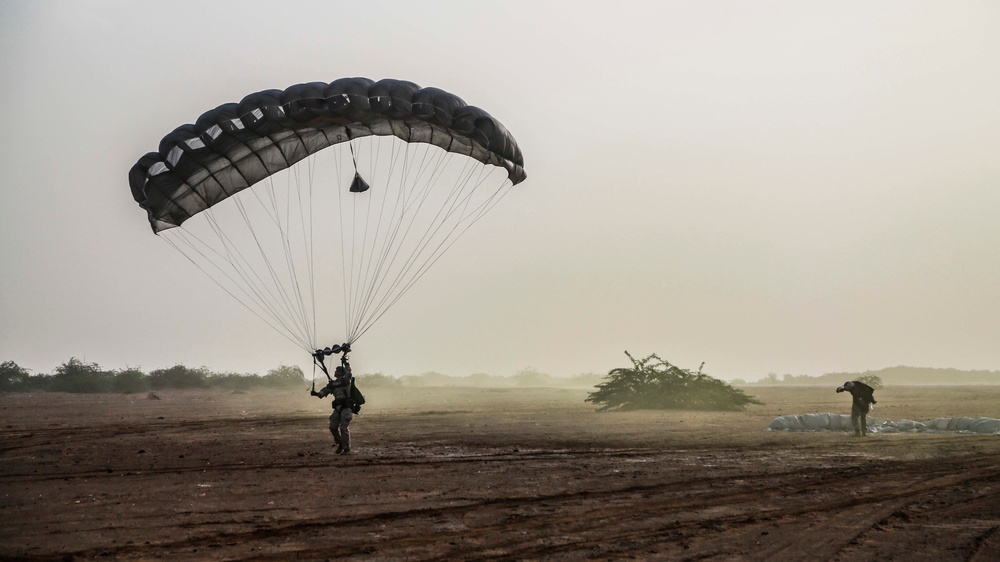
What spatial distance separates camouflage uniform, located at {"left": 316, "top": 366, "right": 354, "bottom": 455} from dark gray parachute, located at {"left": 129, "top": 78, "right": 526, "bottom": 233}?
487 cm

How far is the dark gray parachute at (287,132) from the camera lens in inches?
553

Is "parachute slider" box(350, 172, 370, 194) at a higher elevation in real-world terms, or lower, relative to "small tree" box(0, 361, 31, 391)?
higher

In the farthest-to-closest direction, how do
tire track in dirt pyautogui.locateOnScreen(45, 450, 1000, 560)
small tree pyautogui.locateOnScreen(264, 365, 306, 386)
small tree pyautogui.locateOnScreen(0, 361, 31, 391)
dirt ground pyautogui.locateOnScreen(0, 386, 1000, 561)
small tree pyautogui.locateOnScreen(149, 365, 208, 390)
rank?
small tree pyautogui.locateOnScreen(264, 365, 306, 386), small tree pyautogui.locateOnScreen(149, 365, 208, 390), small tree pyautogui.locateOnScreen(0, 361, 31, 391), dirt ground pyautogui.locateOnScreen(0, 386, 1000, 561), tire track in dirt pyautogui.locateOnScreen(45, 450, 1000, 560)

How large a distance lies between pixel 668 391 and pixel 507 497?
73.2 feet

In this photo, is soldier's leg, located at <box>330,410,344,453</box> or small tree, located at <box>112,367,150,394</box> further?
small tree, located at <box>112,367,150,394</box>

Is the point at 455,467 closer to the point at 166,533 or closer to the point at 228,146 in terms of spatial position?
the point at 166,533

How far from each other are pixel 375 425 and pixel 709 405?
13999 mm

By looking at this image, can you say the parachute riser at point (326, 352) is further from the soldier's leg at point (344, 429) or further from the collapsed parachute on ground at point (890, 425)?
the collapsed parachute on ground at point (890, 425)

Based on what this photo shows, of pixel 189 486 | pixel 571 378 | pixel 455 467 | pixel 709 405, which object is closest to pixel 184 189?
pixel 189 486

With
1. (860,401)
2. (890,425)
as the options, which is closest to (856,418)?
(860,401)

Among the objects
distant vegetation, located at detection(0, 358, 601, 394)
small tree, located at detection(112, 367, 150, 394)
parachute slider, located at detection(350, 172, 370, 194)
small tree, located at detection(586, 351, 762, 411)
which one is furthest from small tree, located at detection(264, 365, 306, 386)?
parachute slider, located at detection(350, 172, 370, 194)

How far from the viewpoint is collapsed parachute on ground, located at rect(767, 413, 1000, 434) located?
18672 millimetres

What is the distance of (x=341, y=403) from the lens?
50.3 ft

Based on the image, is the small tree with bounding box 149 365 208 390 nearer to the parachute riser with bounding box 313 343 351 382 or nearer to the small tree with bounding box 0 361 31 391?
the small tree with bounding box 0 361 31 391
